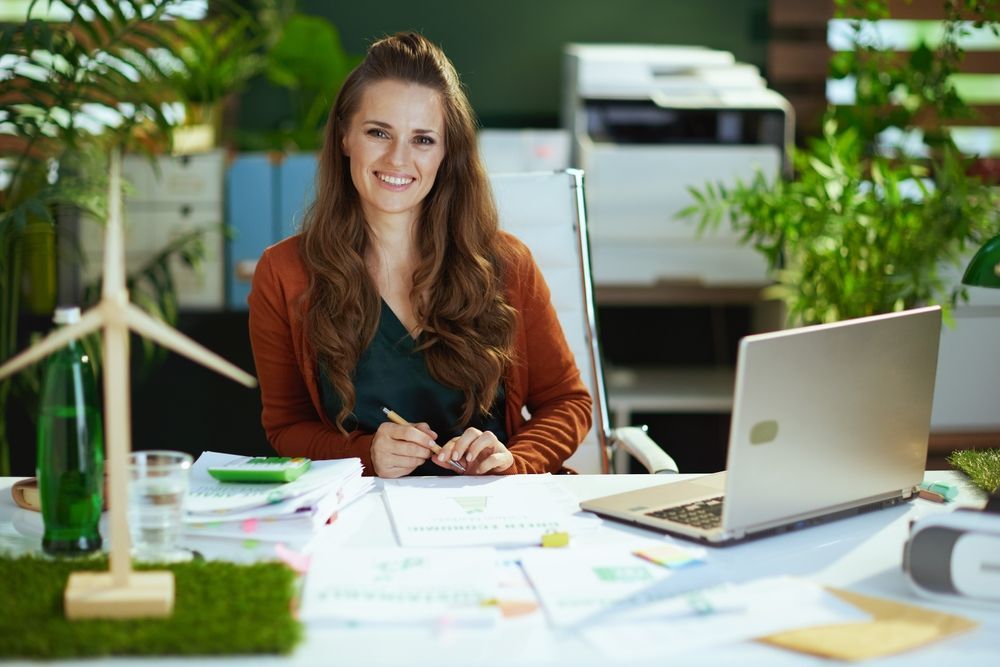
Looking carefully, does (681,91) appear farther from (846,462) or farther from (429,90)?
(846,462)

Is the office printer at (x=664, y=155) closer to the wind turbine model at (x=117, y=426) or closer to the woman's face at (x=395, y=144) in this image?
the woman's face at (x=395, y=144)

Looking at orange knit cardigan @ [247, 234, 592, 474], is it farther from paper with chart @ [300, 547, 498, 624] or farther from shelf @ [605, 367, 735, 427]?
shelf @ [605, 367, 735, 427]

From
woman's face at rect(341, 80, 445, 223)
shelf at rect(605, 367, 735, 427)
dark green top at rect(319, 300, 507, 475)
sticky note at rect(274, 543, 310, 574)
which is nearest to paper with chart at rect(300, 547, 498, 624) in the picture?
sticky note at rect(274, 543, 310, 574)

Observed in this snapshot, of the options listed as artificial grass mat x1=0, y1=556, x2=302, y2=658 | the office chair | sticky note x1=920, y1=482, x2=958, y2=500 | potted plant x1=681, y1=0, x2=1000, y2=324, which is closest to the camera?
artificial grass mat x1=0, y1=556, x2=302, y2=658

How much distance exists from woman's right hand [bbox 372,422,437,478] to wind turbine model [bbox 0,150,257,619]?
0.55 metres

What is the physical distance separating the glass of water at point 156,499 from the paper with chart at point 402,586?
0.17 metres

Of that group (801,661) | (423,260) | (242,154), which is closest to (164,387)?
(242,154)

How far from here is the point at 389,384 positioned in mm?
1983

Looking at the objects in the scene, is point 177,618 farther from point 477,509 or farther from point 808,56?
point 808,56

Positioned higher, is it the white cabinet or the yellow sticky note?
the white cabinet

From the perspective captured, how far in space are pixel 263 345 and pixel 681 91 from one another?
1863mm

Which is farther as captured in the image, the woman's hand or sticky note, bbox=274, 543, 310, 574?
the woman's hand

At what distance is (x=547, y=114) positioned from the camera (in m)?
4.04

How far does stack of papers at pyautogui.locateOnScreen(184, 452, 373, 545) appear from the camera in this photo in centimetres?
137
